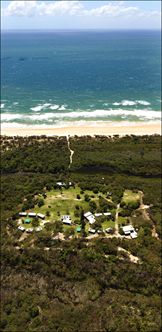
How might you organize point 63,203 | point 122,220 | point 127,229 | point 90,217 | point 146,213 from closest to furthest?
point 127,229 < point 90,217 < point 122,220 < point 146,213 < point 63,203

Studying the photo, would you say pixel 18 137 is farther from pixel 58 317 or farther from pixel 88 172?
pixel 58 317

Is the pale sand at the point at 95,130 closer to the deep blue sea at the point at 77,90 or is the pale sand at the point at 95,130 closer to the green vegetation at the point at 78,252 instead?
the deep blue sea at the point at 77,90

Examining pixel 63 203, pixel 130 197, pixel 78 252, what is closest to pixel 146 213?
pixel 130 197

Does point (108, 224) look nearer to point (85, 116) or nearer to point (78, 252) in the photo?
point (78, 252)

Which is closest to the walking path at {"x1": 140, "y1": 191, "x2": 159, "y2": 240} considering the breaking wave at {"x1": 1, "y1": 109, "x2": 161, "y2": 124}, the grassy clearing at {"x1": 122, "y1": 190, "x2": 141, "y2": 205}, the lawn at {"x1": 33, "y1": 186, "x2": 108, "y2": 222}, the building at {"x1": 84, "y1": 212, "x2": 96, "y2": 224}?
the grassy clearing at {"x1": 122, "y1": 190, "x2": 141, "y2": 205}

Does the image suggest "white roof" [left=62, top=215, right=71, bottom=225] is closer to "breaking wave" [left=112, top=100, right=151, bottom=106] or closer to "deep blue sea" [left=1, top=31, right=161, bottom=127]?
"deep blue sea" [left=1, top=31, right=161, bottom=127]

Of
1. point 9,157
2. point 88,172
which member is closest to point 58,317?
point 88,172
